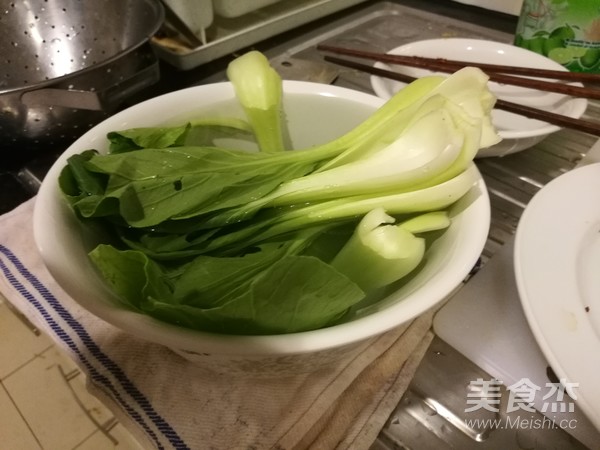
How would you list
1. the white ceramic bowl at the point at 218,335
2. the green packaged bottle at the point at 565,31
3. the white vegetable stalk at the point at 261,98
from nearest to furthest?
the white ceramic bowl at the point at 218,335 < the white vegetable stalk at the point at 261,98 < the green packaged bottle at the point at 565,31

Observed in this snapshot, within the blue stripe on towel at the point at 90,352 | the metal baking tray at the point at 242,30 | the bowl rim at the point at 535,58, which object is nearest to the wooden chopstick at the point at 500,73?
the bowl rim at the point at 535,58

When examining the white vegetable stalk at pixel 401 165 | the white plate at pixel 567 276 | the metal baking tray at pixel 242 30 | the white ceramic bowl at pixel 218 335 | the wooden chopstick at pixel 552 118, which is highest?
the white vegetable stalk at pixel 401 165

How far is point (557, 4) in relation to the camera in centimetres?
68

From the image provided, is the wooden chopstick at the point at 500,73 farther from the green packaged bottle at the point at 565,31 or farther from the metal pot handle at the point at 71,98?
the metal pot handle at the point at 71,98

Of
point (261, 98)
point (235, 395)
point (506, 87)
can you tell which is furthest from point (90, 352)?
point (506, 87)

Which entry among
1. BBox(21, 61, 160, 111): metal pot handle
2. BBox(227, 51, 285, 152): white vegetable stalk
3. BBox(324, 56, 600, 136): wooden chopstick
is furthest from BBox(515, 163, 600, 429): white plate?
BBox(21, 61, 160, 111): metal pot handle

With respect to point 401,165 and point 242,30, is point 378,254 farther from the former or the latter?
point 242,30

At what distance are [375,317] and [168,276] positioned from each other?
129 millimetres

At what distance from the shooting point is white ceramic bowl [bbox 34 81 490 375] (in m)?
0.28

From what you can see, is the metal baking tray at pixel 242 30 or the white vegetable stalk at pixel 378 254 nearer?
the white vegetable stalk at pixel 378 254

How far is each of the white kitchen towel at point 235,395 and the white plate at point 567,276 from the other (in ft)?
0.34

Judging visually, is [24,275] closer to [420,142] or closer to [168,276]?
[168,276]

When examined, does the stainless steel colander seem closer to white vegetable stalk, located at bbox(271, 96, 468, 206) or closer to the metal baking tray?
the metal baking tray

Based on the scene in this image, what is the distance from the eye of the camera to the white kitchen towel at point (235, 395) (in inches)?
14.6
